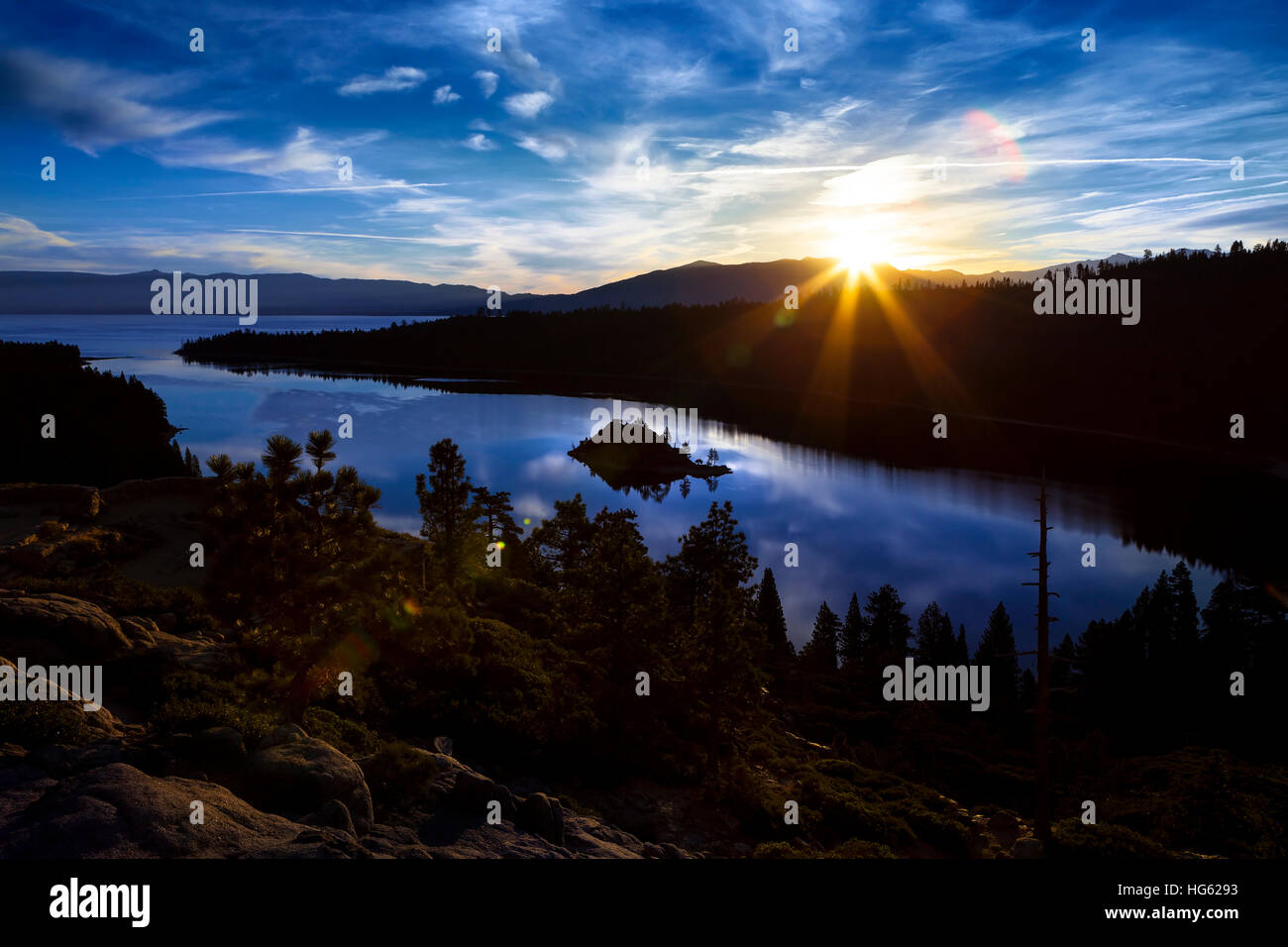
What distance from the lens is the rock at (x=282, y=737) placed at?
39.2ft

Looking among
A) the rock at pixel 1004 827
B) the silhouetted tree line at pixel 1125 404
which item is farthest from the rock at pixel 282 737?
the silhouetted tree line at pixel 1125 404

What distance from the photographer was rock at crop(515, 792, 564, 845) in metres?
12.7

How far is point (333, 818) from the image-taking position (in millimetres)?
10453

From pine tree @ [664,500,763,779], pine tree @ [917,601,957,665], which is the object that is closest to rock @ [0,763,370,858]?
pine tree @ [664,500,763,779]

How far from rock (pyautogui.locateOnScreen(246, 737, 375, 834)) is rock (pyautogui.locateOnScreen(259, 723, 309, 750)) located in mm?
358

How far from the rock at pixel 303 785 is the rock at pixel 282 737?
1.17 feet

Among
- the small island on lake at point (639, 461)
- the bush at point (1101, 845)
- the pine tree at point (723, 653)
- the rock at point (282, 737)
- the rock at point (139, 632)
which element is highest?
the small island on lake at point (639, 461)

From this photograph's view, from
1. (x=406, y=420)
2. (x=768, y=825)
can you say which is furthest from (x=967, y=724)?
(x=406, y=420)

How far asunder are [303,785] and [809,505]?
→ 82.8m

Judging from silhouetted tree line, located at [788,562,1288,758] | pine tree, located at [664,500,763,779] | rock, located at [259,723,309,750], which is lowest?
silhouetted tree line, located at [788,562,1288,758]

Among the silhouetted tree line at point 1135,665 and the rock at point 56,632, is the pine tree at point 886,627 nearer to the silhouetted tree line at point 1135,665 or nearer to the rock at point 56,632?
the silhouetted tree line at point 1135,665

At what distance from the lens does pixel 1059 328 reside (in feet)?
581

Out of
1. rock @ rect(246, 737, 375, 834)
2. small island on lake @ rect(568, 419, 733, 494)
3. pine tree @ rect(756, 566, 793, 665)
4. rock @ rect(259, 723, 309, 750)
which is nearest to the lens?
rock @ rect(246, 737, 375, 834)

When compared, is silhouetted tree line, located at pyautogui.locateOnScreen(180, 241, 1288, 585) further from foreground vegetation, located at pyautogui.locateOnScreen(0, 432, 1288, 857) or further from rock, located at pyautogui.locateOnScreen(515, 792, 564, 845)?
rock, located at pyautogui.locateOnScreen(515, 792, 564, 845)
